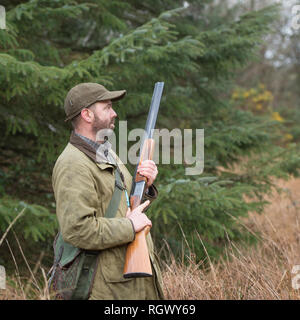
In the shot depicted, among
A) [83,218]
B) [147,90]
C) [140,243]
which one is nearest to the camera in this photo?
[83,218]

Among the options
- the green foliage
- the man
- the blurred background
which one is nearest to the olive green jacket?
the man

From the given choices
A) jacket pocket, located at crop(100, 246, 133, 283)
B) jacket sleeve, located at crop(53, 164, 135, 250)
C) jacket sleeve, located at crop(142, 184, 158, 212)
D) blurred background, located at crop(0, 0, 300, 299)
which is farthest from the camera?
blurred background, located at crop(0, 0, 300, 299)

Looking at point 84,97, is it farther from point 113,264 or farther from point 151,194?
point 113,264

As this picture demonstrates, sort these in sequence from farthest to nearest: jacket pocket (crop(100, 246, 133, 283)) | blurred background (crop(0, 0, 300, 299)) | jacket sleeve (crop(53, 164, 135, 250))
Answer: blurred background (crop(0, 0, 300, 299))
jacket pocket (crop(100, 246, 133, 283))
jacket sleeve (crop(53, 164, 135, 250))

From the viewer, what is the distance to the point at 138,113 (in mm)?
6668

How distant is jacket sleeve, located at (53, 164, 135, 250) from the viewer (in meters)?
2.17

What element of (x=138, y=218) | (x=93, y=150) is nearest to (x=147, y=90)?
(x=93, y=150)

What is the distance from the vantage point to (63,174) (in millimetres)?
2260

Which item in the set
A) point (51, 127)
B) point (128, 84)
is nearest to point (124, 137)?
point (128, 84)

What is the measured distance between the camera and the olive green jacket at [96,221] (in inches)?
85.6

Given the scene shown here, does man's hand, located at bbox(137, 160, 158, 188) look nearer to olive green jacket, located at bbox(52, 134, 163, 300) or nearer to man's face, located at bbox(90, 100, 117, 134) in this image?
olive green jacket, located at bbox(52, 134, 163, 300)

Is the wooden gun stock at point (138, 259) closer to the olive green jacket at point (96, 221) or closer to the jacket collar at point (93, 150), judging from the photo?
the olive green jacket at point (96, 221)

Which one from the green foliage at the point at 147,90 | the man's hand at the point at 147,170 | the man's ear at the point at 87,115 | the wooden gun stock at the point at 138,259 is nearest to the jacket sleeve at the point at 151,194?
the man's hand at the point at 147,170

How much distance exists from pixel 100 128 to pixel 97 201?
0.53m
